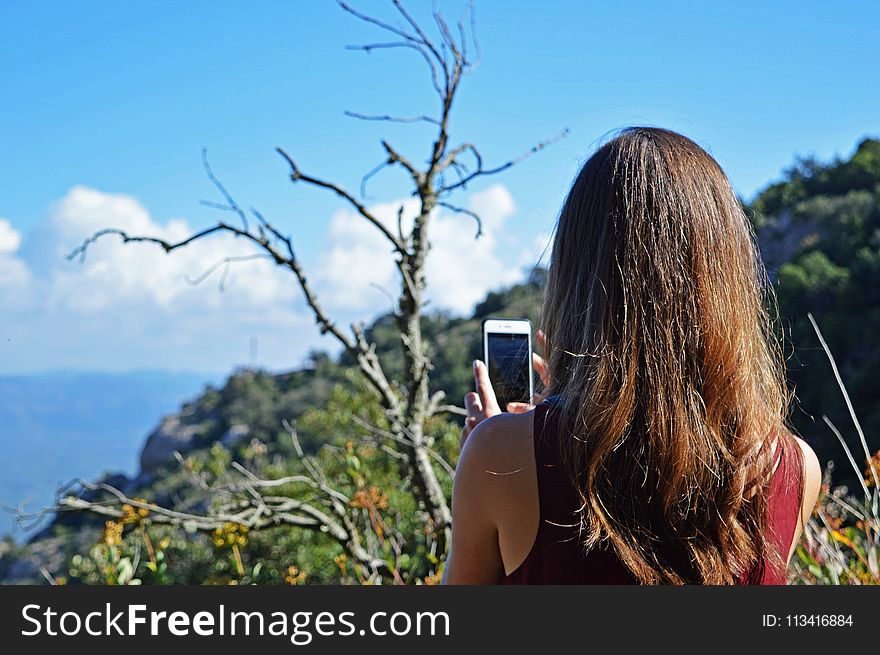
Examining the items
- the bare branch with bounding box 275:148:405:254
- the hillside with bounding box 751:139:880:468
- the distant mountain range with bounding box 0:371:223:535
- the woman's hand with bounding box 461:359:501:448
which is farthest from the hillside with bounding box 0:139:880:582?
the distant mountain range with bounding box 0:371:223:535

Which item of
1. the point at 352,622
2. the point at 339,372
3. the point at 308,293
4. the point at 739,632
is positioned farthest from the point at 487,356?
the point at 339,372

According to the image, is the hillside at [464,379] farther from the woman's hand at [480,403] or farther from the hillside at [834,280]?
the woman's hand at [480,403]

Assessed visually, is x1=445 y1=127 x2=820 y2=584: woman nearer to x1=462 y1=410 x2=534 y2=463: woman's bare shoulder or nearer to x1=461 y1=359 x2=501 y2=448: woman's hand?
x1=462 y1=410 x2=534 y2=463: woman's bare shoulder

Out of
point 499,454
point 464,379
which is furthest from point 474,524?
point 464,379

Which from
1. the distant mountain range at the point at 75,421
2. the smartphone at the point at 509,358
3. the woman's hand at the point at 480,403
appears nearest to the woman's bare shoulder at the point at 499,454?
the woman's hand at the point at 480,403

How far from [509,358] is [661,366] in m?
0.57

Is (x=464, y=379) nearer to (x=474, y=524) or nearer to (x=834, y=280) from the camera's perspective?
(x=834, y=280)

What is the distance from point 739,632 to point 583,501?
369mm

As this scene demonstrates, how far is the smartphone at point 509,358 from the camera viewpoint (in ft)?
5.14

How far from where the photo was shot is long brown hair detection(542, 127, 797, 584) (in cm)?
101

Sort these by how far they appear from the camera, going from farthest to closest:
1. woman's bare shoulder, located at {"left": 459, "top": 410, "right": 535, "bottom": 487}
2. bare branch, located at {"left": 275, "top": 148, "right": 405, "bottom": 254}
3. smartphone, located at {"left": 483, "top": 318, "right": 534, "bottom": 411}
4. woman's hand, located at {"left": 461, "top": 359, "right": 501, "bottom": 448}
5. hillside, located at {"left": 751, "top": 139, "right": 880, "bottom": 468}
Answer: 1. hillside, located at {"left": 751, "top": 139, "right": 880, "bottom": 468}
2. bare branch, located at {"left": 275, "top": 148, "right": 405, "bottom": 254}
3. smartphone, located at {"left": 483, "top": 318, "right": 534, "bottom": 411}
4. woman's hand, located at {"left": 461, "top": 359, "right": 501, "bottom": 448}
5. woman's bare shoulder, located at {"left": 459, "top": 410, "right": 535, "bottom": 487}

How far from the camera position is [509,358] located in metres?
1.59

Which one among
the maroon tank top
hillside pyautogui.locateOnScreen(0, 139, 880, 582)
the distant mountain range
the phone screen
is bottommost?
the maroon tank top

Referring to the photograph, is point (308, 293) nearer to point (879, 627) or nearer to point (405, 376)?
point (405, 376)
